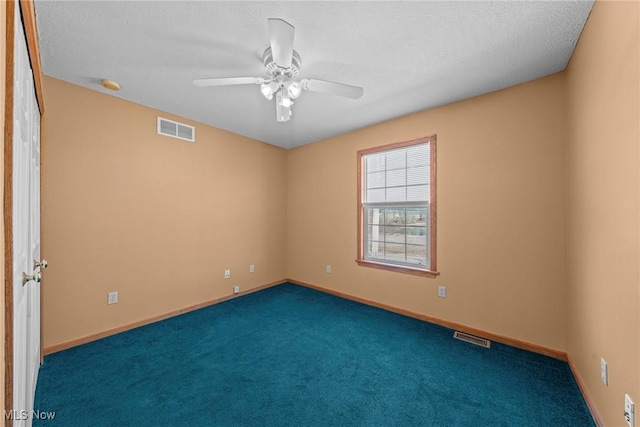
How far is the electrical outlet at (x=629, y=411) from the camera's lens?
121cm

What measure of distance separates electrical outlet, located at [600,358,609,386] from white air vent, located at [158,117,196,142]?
4305 millimetres

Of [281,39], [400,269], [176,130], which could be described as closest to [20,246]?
[281,39]

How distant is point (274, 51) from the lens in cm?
165

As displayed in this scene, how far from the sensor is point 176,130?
10.9 feet

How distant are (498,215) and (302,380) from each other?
2.40 m

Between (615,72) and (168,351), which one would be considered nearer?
(615,72)

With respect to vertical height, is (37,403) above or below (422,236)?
below

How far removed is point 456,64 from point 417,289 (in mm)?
2415

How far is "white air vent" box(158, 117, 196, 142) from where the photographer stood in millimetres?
3199

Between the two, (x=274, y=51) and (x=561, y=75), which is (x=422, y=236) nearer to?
(x=561, y=75)

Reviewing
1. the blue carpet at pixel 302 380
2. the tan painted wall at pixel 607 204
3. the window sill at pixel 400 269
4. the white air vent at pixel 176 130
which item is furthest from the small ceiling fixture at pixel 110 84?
the tan painted wall at pixel 607 204

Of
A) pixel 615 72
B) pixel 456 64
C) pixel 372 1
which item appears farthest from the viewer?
pixel 456 64

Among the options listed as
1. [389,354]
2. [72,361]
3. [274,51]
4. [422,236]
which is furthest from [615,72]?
[72,361]

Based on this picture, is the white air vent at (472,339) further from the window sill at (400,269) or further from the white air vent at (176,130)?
the white air vent at (176,130)
